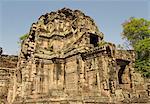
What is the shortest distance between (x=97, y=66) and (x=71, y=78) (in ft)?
8.07

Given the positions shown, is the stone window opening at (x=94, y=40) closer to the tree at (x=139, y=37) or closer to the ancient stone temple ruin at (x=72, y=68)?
the ancient stone temple ruin at (x=72, y=68)

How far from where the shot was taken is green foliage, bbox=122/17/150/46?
3203 cm

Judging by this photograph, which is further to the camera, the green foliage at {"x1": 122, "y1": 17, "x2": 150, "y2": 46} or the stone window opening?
the green foliage at {"x1": 122, "y1": 17, "x2": 150, "y2": 46}

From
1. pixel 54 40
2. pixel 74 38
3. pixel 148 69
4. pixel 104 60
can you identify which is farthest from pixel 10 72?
pixel 148 69

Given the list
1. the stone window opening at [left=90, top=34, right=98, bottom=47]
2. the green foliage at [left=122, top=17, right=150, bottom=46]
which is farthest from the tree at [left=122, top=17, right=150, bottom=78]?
the stone window opening at [left=90, top=34, right=98, bottom=47]

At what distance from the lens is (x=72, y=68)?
17922 millimetres

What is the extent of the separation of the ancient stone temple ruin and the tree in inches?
373

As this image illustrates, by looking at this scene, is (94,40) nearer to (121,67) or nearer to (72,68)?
(121,67)

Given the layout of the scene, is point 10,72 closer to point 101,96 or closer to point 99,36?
point 99,36

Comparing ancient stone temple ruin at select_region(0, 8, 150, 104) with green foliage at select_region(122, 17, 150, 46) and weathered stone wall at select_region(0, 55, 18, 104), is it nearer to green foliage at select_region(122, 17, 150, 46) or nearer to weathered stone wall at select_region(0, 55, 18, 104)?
weathered stone wall at select_region(0, 55, 18, 104)

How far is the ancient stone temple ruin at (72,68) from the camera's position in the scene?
52.7 ft

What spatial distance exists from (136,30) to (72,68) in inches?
690

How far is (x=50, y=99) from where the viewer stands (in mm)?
15773

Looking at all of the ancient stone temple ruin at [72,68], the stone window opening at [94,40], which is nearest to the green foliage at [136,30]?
the ancient stone temple ruin at [72,68]
